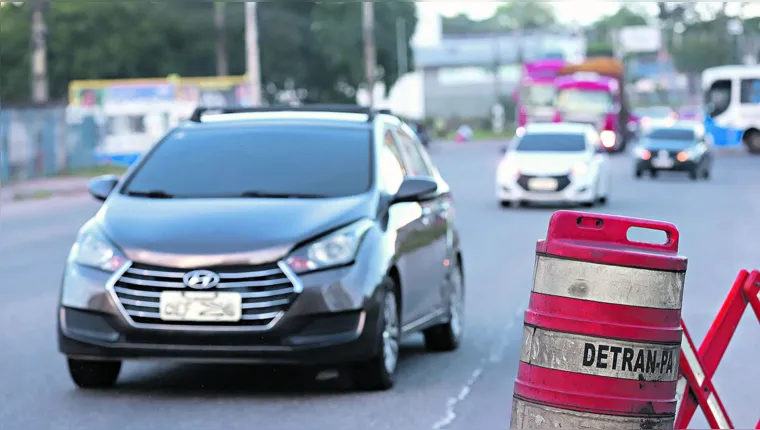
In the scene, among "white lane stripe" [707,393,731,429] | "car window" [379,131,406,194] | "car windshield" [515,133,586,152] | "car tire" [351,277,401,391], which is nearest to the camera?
"white lane stripe" [707,393,731,429]

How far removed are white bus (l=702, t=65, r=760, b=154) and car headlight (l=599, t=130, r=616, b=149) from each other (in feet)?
11.6

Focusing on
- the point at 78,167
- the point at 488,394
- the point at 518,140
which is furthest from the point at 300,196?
the point at 78,167

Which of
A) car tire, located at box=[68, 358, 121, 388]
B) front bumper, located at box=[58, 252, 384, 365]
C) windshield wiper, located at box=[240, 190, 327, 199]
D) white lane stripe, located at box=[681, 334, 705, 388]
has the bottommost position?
car tire, located at box=[68, 358, 121, 388]

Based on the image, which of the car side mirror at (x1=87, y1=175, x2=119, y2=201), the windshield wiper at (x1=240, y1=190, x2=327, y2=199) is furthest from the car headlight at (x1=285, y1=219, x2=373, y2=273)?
the car side mirror at (x1=87, y1=175, x2=119, y2=201)

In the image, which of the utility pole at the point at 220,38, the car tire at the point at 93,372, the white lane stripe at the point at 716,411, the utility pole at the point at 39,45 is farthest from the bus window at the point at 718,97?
the white lane stripe at the point at 716,411

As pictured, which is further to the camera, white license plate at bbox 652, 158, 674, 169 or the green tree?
the green tree

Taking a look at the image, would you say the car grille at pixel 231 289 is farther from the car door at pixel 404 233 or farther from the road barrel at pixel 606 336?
the road barrel at pixel 606 336

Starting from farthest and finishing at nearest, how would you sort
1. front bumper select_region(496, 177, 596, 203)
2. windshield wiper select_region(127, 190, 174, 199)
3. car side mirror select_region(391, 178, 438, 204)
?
front bumper select_region(496, 177, 596, 203), car side mirror select_region(391, 178, 438, 204), windshield wiper select_region(127, 190, 174, 199)

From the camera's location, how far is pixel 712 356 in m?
5.94

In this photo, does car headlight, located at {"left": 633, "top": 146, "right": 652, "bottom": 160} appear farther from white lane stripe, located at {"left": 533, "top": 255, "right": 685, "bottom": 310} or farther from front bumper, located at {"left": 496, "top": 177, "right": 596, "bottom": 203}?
white lane stripe, located at {"left": 533, "top": 255, "right": 685, "bottom": 310}

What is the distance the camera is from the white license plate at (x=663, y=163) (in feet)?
134

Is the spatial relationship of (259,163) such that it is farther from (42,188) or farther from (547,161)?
(42,188)

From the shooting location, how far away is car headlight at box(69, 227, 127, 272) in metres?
8.39

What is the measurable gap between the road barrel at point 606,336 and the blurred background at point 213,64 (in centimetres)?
3625
